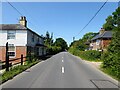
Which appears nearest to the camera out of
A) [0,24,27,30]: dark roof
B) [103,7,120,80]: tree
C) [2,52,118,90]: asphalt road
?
[2,52,118,90]: asphalt road

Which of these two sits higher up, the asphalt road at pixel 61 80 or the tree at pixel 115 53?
the tree at pixel 115 53

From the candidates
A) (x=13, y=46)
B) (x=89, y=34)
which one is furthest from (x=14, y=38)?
(x=89, y=34)

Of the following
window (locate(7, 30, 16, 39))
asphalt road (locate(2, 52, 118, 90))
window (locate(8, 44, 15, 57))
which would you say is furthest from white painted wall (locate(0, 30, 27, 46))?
asphalt road (locate(2, 52, 118, 90))

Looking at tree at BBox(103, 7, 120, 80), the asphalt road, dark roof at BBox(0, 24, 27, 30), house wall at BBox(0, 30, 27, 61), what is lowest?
the asphalt road

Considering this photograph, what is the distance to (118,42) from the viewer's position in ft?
54.2

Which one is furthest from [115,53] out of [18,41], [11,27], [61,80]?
[11,27]

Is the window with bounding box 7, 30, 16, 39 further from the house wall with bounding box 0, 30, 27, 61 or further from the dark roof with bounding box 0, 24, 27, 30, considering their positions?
the dark roof with bounding box 0, 24, 27, 30

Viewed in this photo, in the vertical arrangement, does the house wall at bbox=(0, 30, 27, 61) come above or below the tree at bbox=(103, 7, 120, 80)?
above

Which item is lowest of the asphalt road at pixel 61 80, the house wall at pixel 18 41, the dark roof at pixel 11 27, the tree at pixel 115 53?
the asphalt road at pixel 61 80

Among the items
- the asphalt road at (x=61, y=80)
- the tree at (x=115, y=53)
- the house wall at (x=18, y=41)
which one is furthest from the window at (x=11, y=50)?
the tree at (x=115, y=53)

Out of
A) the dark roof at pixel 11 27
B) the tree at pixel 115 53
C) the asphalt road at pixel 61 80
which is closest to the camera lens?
the asphalt road at pixel 61 80

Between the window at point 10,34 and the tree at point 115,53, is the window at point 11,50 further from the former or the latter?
Answer: the tree at point 115,53

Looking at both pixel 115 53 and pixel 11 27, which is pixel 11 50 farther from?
pixel 115 53

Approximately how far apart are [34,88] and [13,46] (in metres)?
28.6
